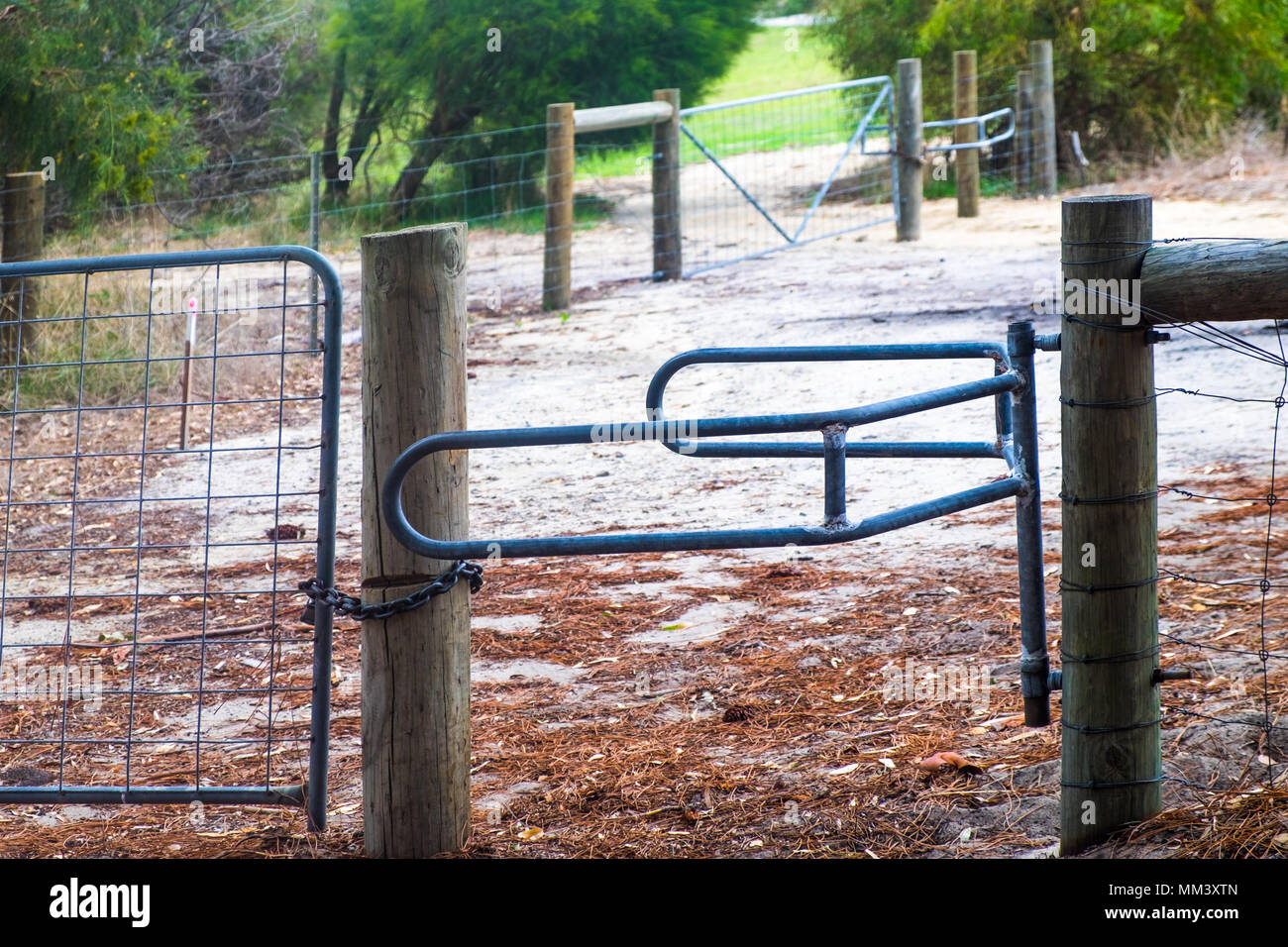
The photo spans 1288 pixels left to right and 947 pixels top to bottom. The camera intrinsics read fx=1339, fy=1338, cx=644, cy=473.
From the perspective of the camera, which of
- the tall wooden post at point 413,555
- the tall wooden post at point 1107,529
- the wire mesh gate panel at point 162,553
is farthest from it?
the wire mesh gate panel at point 162,553

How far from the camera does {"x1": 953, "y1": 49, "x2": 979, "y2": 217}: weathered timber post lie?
48.9 feet

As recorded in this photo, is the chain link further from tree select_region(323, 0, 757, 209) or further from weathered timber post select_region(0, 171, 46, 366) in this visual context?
tree select_region(323, 0, 757, 209)

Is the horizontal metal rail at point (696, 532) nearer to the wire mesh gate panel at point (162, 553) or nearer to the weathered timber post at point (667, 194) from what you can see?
the wire mesh gate panel at point (162, 553)

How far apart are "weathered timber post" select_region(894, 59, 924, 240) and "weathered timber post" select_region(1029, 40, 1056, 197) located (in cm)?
276

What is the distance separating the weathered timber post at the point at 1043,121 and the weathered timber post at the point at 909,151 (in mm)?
2760

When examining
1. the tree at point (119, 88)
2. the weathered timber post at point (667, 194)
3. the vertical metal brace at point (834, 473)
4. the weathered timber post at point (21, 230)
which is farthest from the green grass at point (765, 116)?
the vertical metal brace at point (834, 473)

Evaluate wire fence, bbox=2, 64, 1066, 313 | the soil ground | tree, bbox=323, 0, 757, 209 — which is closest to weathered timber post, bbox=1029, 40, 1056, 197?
wire fence, bbox=2, 64, 1066, 313

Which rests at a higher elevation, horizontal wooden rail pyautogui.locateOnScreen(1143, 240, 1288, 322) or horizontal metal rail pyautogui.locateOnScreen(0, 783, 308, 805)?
horizontal wooden rail pyautogui.locateOnScreen(1143, 240, 1288, 322)

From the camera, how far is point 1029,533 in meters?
3.19

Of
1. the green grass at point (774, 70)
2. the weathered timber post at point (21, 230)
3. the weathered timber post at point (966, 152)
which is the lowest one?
the weathered timber post at point (21, 230)

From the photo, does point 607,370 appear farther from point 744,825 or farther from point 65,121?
point 744,825

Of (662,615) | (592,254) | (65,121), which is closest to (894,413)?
(662,615)

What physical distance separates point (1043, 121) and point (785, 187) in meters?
3.91

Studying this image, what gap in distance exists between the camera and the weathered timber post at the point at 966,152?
14.9 metres
